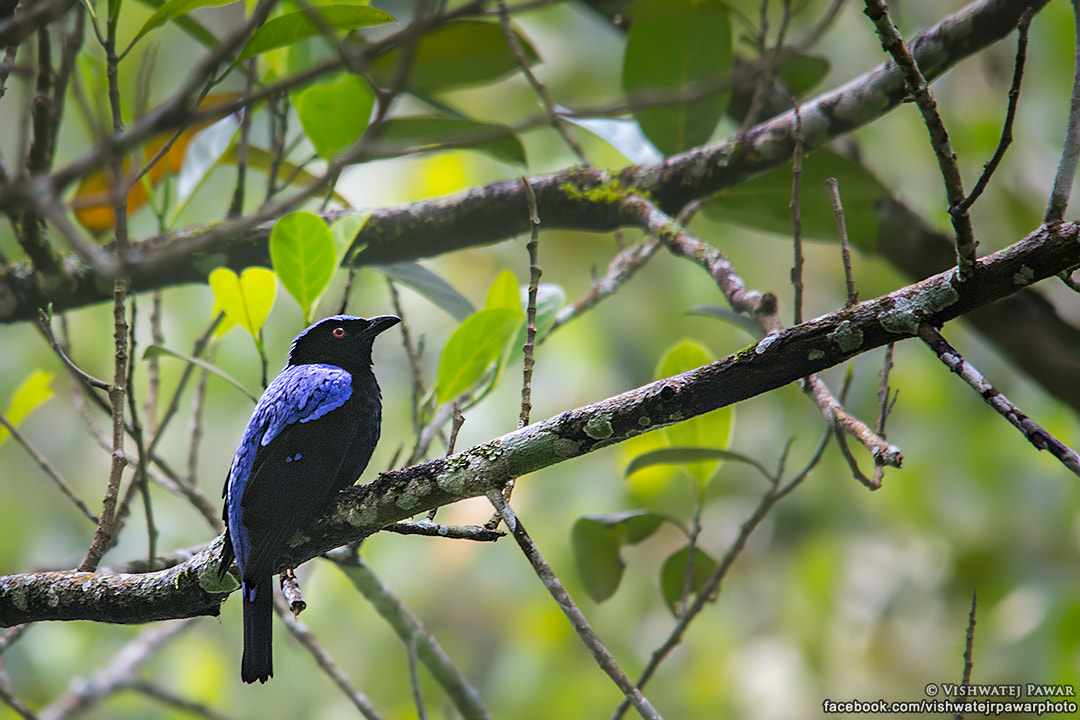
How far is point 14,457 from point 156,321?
425cm

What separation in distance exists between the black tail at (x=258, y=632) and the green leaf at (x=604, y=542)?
1.02m

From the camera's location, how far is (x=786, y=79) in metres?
3.56

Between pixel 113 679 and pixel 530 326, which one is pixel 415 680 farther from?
pixel 113 679

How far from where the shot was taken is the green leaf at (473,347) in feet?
8.00

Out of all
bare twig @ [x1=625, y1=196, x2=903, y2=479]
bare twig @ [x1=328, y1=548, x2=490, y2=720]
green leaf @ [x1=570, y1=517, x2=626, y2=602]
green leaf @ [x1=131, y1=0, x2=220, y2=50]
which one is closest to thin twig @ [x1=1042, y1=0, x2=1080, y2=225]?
bare twig @ [x1=625, y1=196, x2=903, y2=479]

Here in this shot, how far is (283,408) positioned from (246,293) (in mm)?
333

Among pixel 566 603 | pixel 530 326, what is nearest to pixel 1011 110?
pixel 530 326

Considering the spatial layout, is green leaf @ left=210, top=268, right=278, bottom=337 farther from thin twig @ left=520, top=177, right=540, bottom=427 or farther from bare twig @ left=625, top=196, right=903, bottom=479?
bare twig @ left=625, top=196, right=903, bottom=479

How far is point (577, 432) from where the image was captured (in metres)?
1.83

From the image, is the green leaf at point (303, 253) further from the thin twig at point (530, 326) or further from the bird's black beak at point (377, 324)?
the thin twig at point (530, 326)

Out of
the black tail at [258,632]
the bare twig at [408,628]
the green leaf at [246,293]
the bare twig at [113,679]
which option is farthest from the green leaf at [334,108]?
the bare twig at [113,679]

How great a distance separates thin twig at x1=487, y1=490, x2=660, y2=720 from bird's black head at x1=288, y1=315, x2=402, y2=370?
117cm

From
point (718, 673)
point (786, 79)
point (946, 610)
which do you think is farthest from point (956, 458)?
point (786, 79)

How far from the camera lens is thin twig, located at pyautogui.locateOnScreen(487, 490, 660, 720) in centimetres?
175
